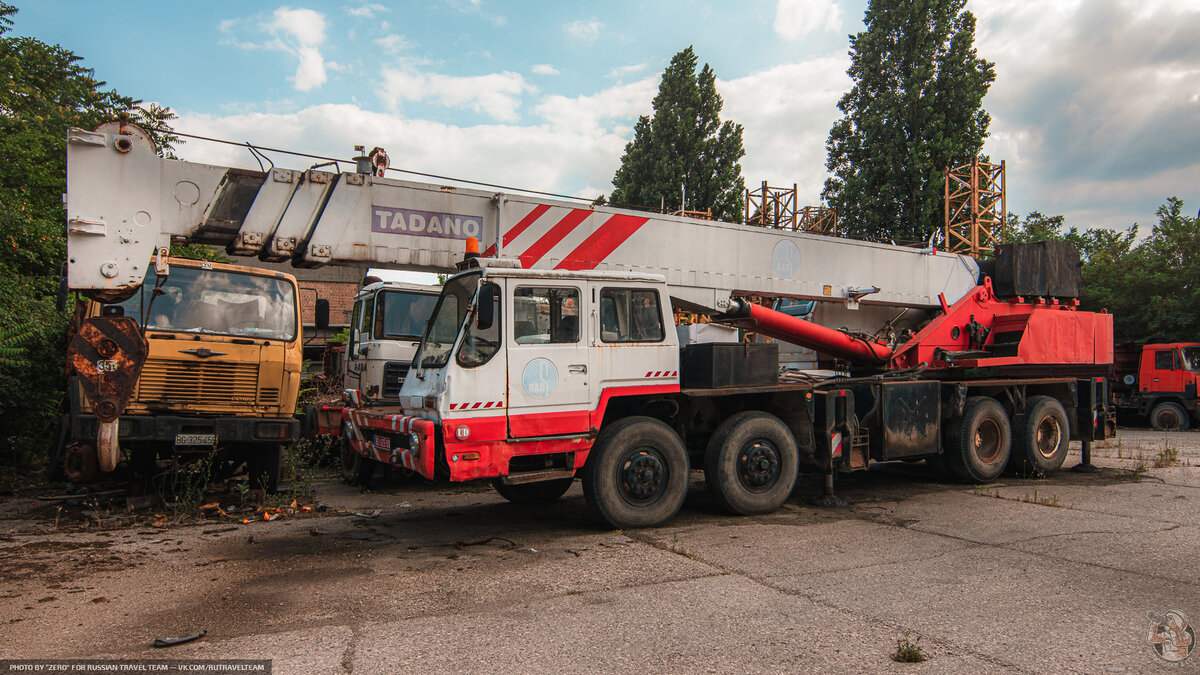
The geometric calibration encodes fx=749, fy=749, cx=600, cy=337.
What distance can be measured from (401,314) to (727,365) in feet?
15.3

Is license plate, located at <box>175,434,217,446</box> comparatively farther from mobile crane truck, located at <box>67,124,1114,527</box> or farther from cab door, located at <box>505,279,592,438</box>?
cab door, located at <box>505,279,592,438</box>

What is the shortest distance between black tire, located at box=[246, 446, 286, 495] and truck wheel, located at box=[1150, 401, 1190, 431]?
2232 cm

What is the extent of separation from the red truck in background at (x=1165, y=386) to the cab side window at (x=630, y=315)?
754 inches

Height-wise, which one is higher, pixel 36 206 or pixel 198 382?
pixel 36 206

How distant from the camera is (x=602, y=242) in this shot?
748 cm

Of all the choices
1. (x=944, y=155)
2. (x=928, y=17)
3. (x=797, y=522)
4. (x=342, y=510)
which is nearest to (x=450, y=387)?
(x=342, y=510)

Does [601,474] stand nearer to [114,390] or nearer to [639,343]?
[639,343]

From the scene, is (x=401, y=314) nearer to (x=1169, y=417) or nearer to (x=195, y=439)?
(x=195, y=439)

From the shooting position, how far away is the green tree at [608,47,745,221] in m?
28.9

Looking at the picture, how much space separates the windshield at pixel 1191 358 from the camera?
19.7m

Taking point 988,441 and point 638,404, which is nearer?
point 638,404

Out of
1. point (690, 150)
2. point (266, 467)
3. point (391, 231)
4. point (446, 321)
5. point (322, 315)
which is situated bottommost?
point (266, 467)

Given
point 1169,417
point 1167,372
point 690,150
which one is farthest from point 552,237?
point 690,150

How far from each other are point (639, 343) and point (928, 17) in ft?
77.7
